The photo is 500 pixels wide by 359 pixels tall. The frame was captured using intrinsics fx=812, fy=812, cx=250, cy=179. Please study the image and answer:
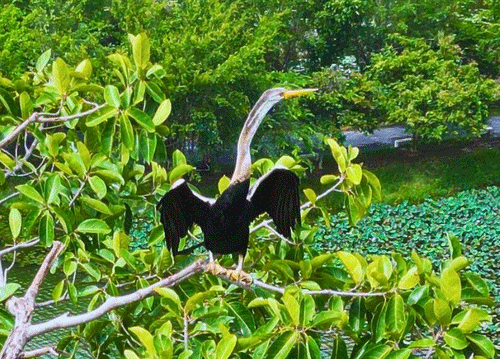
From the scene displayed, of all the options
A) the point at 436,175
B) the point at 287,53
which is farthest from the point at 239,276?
the point at 287,53

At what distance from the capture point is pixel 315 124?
1112cm

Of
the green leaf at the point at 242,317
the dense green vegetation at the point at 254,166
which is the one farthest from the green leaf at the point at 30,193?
the green leaf at the point at 242,317

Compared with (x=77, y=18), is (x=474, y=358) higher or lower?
higher

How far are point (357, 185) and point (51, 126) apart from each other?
1.18 m

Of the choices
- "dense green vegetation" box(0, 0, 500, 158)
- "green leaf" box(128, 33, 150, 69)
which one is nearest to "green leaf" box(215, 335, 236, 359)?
"green leaf" box(128, 33, 150, 69)

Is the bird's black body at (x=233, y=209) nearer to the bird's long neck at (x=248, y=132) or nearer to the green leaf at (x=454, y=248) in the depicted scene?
the bird's long neck at (x=248, y=132)

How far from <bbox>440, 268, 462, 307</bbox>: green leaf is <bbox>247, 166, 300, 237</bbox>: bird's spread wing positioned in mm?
556

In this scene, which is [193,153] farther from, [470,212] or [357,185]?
[357,185]

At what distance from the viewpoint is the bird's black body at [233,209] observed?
2.36 metres

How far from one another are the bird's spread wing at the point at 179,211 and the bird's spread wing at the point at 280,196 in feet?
0.54

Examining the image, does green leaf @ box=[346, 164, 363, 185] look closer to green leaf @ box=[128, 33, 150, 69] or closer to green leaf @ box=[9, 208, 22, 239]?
green leaf @ box=[128, 33, 150, 69]

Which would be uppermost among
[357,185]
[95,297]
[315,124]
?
[357,185]

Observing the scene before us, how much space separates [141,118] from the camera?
2.43 metres

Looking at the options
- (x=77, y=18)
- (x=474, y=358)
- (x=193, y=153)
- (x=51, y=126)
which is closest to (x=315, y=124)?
(x=193, y=153)
